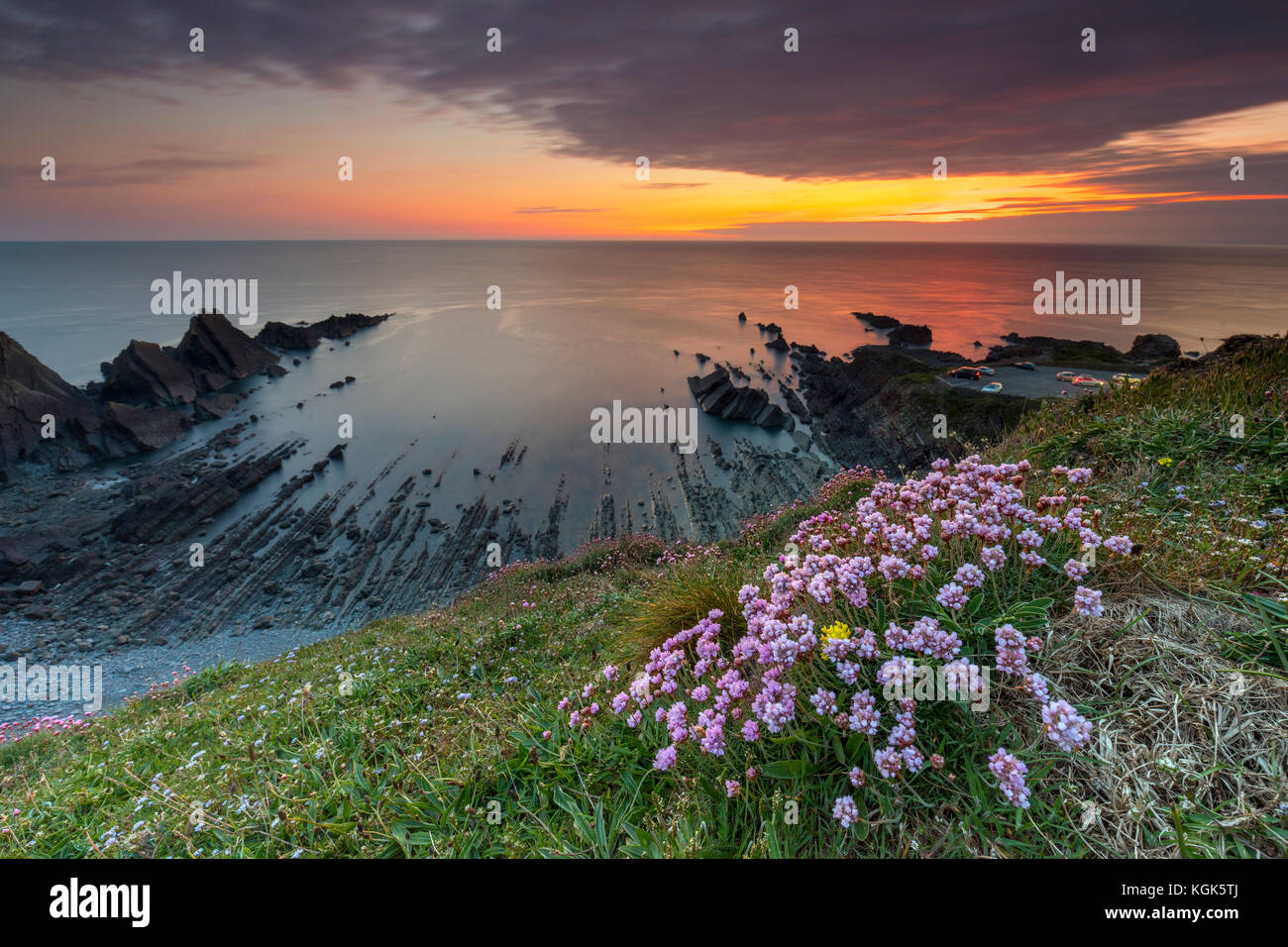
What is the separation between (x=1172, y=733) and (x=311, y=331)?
104m

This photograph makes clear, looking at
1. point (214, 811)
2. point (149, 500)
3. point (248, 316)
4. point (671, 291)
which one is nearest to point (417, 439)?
point (149, 500)

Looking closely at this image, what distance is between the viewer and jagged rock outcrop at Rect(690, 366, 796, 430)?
151 feet

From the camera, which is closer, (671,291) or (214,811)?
(214,811)

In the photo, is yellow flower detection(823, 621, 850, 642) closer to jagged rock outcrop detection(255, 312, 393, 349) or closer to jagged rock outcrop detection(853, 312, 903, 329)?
jagged rock outcrop detection(853, 312, 903, 329)

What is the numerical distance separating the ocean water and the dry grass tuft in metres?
27.8

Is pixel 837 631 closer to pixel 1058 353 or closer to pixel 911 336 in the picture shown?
pixel 1058 353

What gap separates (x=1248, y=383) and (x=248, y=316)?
122799 mm

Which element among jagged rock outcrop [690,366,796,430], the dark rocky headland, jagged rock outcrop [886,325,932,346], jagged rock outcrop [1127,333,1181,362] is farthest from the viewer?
jagged rock outcrop [886,325,932,346]

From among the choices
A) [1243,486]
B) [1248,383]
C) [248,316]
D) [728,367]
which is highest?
[248,316]

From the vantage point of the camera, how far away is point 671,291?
14288 centimetres

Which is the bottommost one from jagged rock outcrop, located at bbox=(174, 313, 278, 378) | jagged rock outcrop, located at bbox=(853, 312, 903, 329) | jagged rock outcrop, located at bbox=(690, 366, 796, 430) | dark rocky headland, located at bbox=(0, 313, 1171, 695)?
dark rocky headland, located at bbox=(0, 313, 1171, 695)

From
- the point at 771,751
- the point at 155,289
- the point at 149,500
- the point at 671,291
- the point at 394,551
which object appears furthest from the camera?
the point at 671,291

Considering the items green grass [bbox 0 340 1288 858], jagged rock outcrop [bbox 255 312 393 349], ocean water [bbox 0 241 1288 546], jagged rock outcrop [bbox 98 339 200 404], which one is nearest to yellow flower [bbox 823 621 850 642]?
green grass [bbox 0 340 1288 858]
